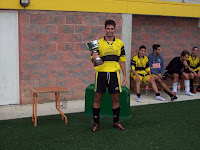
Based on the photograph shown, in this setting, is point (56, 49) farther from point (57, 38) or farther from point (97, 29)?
point (97, 29)

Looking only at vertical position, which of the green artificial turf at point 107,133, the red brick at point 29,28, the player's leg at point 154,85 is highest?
the red brick at point 29,28

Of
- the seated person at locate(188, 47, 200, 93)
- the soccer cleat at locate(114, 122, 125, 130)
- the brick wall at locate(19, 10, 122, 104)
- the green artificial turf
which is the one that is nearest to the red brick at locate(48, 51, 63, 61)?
the brick wall at locate(19, 10, 122, 104)

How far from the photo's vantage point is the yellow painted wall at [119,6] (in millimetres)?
6629

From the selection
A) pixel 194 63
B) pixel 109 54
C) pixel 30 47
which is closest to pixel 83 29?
pixel 30 47

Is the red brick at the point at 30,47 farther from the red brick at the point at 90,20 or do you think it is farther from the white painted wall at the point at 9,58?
the red brick at the point at 90,20

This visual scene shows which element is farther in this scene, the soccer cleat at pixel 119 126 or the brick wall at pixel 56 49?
the brick wall at pixel 56 49

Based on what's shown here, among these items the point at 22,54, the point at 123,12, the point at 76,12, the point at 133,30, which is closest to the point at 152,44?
the point at 133,30

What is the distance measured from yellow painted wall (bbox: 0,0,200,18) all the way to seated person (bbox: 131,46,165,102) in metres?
1.10

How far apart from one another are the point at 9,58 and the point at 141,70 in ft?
11.0

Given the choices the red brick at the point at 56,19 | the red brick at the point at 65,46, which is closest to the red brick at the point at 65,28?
the red brick at the point at 56,19

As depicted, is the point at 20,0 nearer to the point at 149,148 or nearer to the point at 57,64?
the point at 57,64

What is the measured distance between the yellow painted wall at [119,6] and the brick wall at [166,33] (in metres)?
0.52

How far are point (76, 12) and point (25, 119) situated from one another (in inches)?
112

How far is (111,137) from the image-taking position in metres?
4.73
